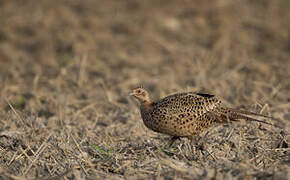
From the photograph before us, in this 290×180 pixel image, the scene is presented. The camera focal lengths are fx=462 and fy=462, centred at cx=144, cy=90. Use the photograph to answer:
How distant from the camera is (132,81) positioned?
8.31m

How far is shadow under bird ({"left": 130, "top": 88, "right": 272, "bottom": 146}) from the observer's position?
4.75m

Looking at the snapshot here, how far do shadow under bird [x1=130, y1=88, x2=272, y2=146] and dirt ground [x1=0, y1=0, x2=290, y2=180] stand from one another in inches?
8.2

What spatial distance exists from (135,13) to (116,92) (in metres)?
4.49

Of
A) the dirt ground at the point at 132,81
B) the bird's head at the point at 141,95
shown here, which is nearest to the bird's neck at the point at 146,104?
the bird's head at the point at 141,95

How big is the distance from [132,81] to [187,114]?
11.9ft

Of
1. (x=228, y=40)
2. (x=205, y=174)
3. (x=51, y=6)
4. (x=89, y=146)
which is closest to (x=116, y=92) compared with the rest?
(x=89, y=146)

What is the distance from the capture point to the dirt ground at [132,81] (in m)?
4.45

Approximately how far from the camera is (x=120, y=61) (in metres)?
9.46

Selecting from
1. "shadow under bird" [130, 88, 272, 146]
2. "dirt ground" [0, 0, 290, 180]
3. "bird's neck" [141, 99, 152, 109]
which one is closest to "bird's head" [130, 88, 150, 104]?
"bird's neck" [141, 99, 152, 109]

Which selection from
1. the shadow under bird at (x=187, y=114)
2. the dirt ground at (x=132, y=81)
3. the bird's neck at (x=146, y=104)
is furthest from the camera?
the bird's neck at (x=146, y=104)

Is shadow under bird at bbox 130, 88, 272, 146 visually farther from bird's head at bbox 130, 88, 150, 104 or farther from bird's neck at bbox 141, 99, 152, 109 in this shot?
bird's head at bbox 130, 88, 150, 104

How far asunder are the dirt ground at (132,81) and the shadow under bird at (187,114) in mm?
209

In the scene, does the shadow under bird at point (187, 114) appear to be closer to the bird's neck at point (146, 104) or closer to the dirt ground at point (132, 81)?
the bird's neck at point (146, 104)

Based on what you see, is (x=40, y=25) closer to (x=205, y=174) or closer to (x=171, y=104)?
(x=171, y=104)
